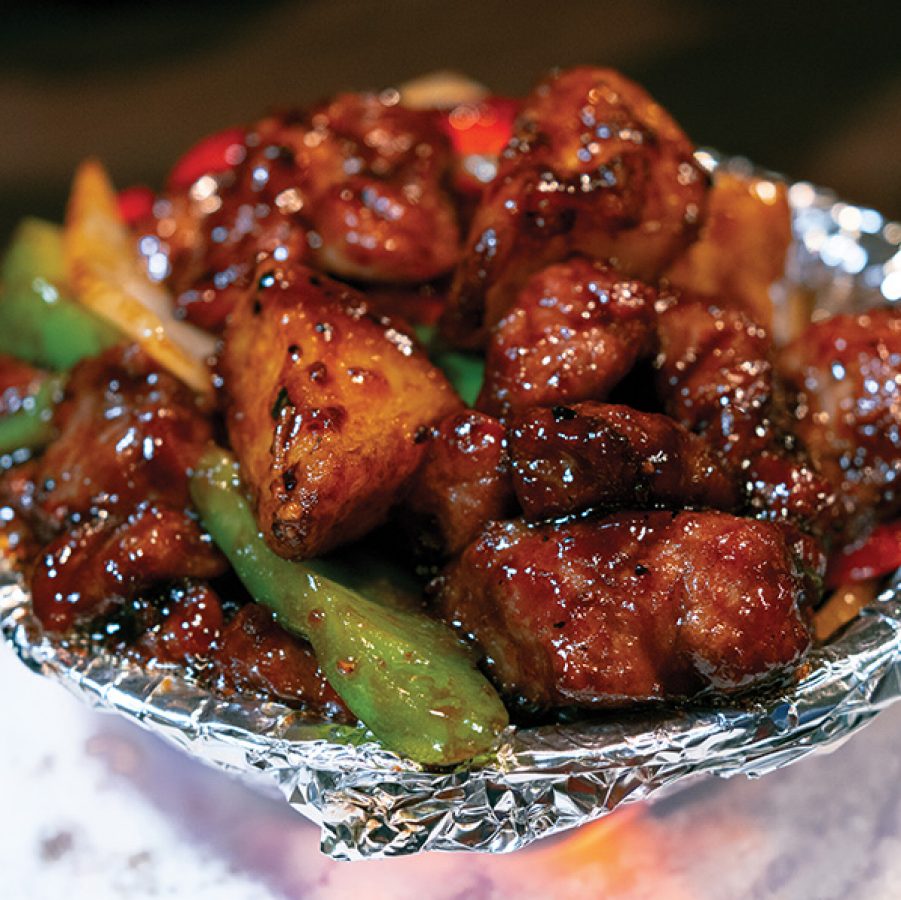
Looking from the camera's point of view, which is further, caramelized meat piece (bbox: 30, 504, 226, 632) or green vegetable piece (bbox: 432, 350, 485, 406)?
green vegetable piece (bbox: 432, 350, 485, 406)

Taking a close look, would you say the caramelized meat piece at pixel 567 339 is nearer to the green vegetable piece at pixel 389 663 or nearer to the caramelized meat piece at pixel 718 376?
the caramelized meat piece at pixel 718 376

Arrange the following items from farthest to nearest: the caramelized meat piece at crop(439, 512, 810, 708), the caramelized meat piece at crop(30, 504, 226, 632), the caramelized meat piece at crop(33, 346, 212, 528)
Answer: the caramelized meat piece at crop(33, 346, 212, 528) → the caramelized meat piece at crop(30, 504, 226, 632) → the caramelized meat piece at crop(439, 512, 810, 708)

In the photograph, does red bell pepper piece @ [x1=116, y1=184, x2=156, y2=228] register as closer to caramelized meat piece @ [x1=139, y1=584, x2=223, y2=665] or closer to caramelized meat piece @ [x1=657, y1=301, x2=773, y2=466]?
caramelized meat piece @ [x1=139, y1=584, x2=223, y2=665]

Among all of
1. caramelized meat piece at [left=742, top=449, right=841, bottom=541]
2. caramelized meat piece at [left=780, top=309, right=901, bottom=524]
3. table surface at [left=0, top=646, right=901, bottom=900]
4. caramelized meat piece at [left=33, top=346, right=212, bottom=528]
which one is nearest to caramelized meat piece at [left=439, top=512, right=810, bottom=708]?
caramelized meat piece at [left=742, top=449, right=841, bottom=541]

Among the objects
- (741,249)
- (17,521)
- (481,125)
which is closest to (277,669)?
(17,521)

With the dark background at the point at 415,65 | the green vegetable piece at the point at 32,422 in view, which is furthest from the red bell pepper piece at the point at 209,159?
the dark background at the point at 415,65

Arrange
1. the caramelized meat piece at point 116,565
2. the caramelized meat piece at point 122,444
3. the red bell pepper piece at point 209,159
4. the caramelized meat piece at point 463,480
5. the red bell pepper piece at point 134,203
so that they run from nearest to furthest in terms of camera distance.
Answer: the caramelized meat piece at point 463,480, the caramelized meat piece at point 116,565, the caramelized meat piece at point 122,444, the red bell pepper piece at point 209,159, the red bell pepper piece at point 134,203

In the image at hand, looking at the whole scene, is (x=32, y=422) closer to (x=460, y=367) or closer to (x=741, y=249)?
(x=460, y=367)
